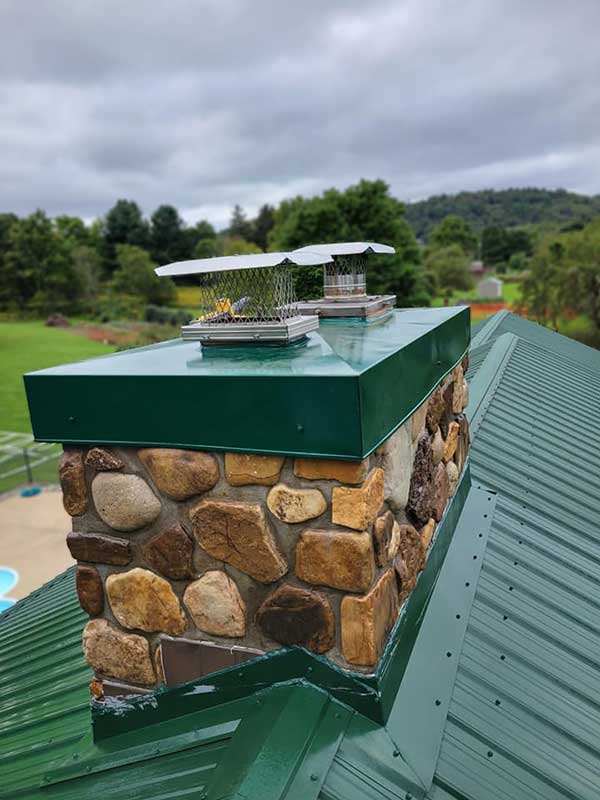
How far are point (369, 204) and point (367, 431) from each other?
103 ft

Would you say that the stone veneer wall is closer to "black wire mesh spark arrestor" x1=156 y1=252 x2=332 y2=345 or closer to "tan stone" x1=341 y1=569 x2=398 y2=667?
"tan stone" x1=341 y1=569 x2=398 y2=667

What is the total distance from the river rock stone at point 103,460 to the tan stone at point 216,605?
1.51ft

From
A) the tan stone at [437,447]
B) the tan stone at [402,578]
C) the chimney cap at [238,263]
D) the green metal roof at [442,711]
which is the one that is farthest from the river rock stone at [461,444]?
the chimney cap at [238,263]

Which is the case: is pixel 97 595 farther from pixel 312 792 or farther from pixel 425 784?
pixel 425 784

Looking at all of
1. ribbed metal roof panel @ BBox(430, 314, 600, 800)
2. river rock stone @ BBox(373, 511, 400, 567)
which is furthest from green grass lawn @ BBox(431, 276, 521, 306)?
river rock stone @ BBox(373, 511, 400, 567)

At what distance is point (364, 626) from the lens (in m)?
1.79

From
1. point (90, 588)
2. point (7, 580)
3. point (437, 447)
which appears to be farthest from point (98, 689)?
point (7, 580)

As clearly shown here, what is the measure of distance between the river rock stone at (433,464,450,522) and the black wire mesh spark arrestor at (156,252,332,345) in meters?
0.86

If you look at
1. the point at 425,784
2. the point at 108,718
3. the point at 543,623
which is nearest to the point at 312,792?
the point at 425,784

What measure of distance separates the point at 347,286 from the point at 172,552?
1.68 metres

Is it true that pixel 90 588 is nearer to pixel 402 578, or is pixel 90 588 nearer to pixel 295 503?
pixel 295 503

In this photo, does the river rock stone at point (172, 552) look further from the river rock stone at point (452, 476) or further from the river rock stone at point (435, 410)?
the river rock stone at point (452, 476)

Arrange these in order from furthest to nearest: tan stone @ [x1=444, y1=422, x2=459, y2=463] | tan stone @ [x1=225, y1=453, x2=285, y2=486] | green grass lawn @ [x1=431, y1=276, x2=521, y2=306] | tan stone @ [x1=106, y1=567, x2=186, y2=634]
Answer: green grass lawn @ [x1=431, y1=276, x2=521, y2=306] → tan stone @ [x1=444, y1=422, x2=459, y2=463] → tan stone @ [x1=106, y1=567, x2=186, y2=634] → tan stone @ [x1=225, y1=453, x2=285, y2=486]

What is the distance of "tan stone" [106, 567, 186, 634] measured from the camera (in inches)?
79.2
